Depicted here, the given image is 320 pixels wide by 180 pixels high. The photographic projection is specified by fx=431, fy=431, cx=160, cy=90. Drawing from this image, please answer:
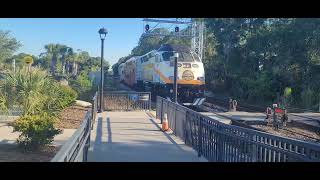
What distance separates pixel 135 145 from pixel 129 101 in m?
9.99

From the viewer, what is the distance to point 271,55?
32469mm

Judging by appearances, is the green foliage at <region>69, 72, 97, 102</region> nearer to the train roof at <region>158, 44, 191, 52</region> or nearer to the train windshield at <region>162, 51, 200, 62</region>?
the train windshield at <region>162, 51, 200, 62</region>

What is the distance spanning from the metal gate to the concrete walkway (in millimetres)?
5574

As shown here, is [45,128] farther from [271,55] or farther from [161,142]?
[271,55]

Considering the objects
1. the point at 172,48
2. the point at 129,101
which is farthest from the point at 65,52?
the point at 129,101

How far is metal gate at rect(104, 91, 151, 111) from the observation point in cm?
1942

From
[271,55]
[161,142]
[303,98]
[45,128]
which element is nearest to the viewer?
[45,128]

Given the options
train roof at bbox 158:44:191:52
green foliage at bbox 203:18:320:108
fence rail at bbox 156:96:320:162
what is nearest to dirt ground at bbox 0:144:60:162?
fence rail at bbox 156:96:320:162

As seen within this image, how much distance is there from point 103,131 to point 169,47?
1519cm

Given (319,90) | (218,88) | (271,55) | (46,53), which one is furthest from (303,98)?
(46,53)

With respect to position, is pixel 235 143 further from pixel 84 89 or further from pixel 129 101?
pixel 84 89

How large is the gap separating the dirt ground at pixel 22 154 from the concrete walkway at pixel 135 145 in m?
0.89

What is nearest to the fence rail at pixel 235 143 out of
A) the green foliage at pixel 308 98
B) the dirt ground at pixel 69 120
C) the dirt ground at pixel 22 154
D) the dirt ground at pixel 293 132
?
the dirt ground at pixel 22 154

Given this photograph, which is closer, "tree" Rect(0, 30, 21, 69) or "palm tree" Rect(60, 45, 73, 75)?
"tree" Rect(0, 30, 21, 69)
